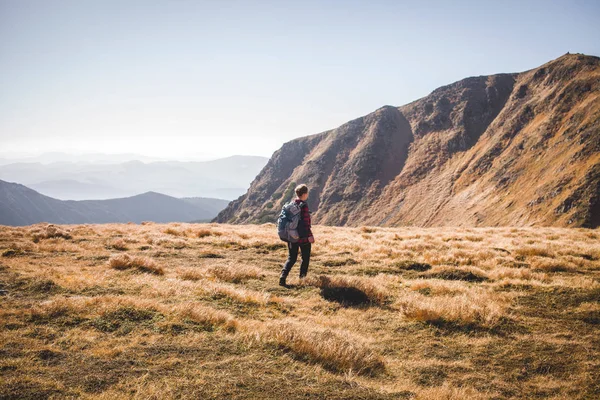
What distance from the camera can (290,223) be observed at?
32.2 ft

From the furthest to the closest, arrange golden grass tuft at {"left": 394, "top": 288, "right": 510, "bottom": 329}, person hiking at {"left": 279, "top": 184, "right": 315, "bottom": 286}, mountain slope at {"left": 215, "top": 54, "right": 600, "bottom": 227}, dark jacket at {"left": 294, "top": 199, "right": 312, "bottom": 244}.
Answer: mountain slope at {"left": 215, "top": 54, "right": 600, "bottom": 227} → dark jacket at {"left": 294, "top": 199, "right": 312, "bottom": 244} → person hiking at {"left": 279, "top": 184, "right": 315, "bottom": 286} → golden grass tuft at {"left": 394, "top": 288, "right": 510, "bottom": 329}

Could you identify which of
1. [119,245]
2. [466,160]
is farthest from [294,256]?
[466,160]

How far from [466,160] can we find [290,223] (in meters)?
101

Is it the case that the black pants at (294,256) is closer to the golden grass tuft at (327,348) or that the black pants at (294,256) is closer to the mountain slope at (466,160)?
the golden grass tuft at (327,348)

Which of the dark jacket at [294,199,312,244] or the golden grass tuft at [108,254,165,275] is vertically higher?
the dark jacket at [294,199,312,244]

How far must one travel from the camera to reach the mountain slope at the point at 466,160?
64.8m

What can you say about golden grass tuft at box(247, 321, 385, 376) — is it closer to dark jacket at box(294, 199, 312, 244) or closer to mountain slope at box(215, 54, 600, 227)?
dark jacket at box(294, 199, 312, 244)

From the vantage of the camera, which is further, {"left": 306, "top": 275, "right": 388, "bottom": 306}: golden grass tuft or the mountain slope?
the mountain slope

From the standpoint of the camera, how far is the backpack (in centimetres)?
977

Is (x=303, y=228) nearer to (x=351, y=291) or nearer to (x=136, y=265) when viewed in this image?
(x=351, y=291)

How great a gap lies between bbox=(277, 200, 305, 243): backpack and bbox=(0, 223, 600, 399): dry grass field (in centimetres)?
141

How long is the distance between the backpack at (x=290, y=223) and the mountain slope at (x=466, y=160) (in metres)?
63.4

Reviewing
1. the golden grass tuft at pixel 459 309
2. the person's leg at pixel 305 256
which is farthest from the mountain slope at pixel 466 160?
the person's leg at pixel 305 256

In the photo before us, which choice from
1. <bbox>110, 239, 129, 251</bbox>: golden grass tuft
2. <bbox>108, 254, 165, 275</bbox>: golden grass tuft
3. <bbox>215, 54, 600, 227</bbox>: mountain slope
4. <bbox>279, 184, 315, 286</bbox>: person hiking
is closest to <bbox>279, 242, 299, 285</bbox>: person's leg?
<bbox>279, 184, 315, 286</bbox>: person hiking
